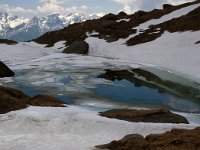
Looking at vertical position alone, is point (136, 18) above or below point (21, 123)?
above

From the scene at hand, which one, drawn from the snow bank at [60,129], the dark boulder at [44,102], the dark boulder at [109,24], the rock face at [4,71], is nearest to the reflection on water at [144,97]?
the dark boulder at [44,102]

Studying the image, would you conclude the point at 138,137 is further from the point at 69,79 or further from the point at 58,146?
the point at 69,79

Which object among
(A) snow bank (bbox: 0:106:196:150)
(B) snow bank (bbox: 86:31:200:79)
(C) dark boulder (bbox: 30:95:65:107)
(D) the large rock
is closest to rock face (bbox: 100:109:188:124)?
(A) snow bank (bbox: 0:106:196:150)

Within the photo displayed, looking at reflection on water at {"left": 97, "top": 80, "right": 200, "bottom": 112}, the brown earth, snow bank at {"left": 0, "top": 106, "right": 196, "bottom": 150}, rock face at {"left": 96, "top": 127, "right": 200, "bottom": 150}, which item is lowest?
reflection on water at {"left": 97, "top": 80, "right": 200, "bottom": 112}

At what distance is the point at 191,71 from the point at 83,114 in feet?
76.9

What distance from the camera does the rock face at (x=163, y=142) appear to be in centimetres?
1185

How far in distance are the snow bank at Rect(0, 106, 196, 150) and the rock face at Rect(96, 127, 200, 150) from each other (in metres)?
1.05

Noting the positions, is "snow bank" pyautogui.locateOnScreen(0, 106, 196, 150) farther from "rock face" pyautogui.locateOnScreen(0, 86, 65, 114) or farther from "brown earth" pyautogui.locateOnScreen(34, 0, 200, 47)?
"brown earth" pyautogui.locateOnScreen(34, 0, 200, 47)

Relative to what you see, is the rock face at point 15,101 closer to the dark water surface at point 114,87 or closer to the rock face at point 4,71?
the dark water surface at point 114,87

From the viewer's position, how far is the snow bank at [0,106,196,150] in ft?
43.5

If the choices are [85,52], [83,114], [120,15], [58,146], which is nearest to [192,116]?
[83,114]

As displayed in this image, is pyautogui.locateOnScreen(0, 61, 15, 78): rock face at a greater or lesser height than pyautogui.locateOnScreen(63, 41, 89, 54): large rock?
lesser

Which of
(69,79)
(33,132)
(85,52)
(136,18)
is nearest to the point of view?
(33,132)

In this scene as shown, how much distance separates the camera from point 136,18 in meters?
76.7
